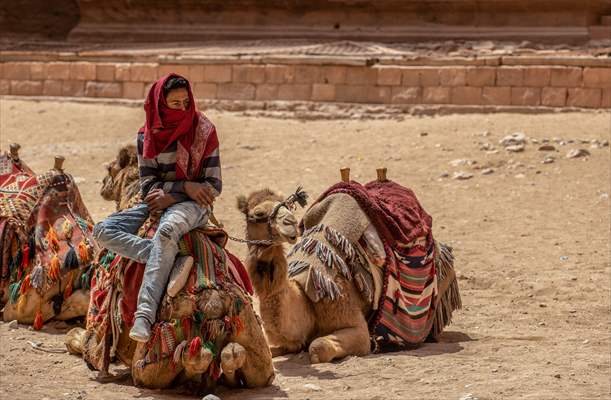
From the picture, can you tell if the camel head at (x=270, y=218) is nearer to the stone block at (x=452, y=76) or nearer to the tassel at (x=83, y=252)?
the tassel at (x=83, y=252)

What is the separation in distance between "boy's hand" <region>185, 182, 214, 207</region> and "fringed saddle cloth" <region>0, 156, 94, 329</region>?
86.0 inches

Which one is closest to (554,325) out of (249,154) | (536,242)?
(536,242)

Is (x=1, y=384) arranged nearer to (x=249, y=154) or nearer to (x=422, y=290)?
(x=422, y=290)

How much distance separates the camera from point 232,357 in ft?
20.6

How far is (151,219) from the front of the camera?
21.7ft

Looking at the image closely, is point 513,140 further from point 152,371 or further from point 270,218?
point 152,371

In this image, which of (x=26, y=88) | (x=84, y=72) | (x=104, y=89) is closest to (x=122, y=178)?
A: (x=104, y=89)

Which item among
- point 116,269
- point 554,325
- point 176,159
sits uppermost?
point 176,159

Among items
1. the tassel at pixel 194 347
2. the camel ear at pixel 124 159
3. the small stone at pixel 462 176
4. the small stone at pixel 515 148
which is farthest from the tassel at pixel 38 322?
the small stone at pixel 515 148

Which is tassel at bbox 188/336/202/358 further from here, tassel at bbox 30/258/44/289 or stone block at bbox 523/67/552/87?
stone block at bbox 523/67/552/87

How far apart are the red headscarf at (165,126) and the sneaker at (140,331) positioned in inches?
31.6

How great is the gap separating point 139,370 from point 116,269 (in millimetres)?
569

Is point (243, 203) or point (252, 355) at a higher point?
point (243, 203)

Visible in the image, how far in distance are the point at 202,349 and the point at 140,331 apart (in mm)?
320
